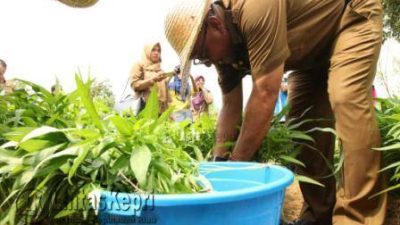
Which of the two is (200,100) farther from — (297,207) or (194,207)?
(194,207)

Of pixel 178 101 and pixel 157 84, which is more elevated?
pixel 157 84

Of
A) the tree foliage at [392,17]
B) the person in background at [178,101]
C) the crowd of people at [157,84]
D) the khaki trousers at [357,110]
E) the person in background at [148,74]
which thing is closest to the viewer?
the khaki trousers at [357,110]

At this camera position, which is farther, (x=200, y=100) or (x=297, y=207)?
(x=200, y=100)

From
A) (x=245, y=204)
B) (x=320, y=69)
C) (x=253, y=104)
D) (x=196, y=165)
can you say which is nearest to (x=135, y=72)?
(x=320, y=69)

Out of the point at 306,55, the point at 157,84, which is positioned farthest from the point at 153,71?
the point at 306,55

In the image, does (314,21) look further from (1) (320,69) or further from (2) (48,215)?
(2) (48,215)

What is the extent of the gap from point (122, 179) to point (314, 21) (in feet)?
3.92

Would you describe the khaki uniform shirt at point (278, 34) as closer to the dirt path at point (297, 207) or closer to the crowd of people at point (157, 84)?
the dirt path at point (297, 207)

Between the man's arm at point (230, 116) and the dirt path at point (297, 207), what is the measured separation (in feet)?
2.39

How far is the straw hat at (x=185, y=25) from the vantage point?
5.59 ft

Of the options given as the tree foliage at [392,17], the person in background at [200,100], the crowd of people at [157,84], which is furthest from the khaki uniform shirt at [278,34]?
the tree foliage at [392,17]

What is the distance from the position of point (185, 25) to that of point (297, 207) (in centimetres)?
151

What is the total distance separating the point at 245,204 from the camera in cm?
95

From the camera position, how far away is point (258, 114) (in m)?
1.64
